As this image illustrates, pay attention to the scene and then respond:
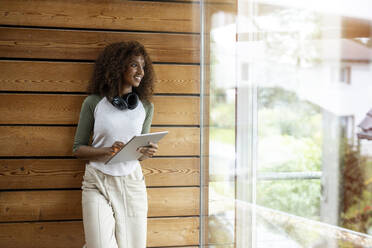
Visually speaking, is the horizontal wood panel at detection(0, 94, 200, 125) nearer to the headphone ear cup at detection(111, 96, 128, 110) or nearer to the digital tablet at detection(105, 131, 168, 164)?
the headphone ear cup at detection(111, 96, 128, 110)

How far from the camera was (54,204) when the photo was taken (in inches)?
109

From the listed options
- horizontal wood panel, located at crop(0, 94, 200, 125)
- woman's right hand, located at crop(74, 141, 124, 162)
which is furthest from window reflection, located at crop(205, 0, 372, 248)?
horizontal wood panel, located at crop(0, 94, 200, 125)

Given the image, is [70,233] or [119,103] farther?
[70,233]

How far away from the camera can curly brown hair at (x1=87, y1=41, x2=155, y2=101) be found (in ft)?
8.23

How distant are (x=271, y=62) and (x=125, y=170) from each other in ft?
3.70

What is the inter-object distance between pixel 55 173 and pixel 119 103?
0.78 metres

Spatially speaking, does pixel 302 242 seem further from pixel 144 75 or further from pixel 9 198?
pixel 9 198

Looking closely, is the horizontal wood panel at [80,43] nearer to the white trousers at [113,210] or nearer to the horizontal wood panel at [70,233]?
the white trousers at [113,210]

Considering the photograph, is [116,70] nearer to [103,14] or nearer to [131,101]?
[131,101]

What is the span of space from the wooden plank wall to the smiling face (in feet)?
1.10

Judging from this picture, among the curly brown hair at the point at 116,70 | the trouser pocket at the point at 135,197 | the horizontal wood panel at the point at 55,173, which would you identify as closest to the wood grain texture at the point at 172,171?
the horizontal wood panel at the point at 55,173

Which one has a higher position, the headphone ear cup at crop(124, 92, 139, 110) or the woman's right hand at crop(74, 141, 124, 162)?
the headphone ear cup at crop(124, 92, 139, 110)

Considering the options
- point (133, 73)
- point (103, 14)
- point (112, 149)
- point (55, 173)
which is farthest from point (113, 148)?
point (103, 14)

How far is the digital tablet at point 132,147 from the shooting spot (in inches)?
82.4
